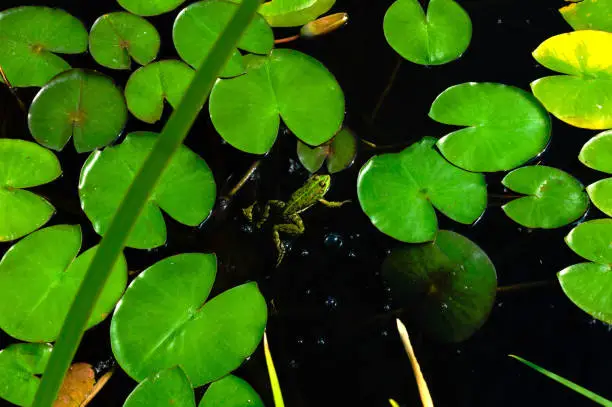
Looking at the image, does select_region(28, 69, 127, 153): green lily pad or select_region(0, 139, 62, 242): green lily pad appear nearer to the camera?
select_region(0, 139, 62, 242): green lily pad

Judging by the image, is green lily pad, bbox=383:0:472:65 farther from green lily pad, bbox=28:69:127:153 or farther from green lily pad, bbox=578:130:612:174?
green lily pad, bbox=28:69:127:153

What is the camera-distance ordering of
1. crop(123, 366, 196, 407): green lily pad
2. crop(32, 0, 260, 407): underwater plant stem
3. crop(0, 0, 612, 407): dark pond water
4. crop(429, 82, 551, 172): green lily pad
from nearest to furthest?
crop(32, 0, 260, 407): underwater plant stem < crop(123, 366, 196, 407): green lily pad < crop(0, 0, 612, 407): dark pond water < crop(429, 82, 551, 172): green lily pad

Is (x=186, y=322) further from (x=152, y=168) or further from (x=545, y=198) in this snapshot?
(x=545, y=198)

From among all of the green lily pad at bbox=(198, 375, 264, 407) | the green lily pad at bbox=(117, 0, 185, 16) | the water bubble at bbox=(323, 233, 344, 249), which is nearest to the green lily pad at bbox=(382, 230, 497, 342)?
the water bubble at bbox=(323, 233, 344, 249)

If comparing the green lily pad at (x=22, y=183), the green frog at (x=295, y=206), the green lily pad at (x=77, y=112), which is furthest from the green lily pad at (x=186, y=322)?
the green lily pad at (x=77, y=112)

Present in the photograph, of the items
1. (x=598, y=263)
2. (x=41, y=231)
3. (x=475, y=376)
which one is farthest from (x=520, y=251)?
(x=41, y=231)

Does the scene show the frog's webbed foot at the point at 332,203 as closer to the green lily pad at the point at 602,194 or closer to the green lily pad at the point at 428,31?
the green lily pad at the point at 428,31

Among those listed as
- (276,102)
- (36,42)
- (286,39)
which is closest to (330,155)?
(276,102)

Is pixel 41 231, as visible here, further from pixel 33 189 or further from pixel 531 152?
pixel 531 152
